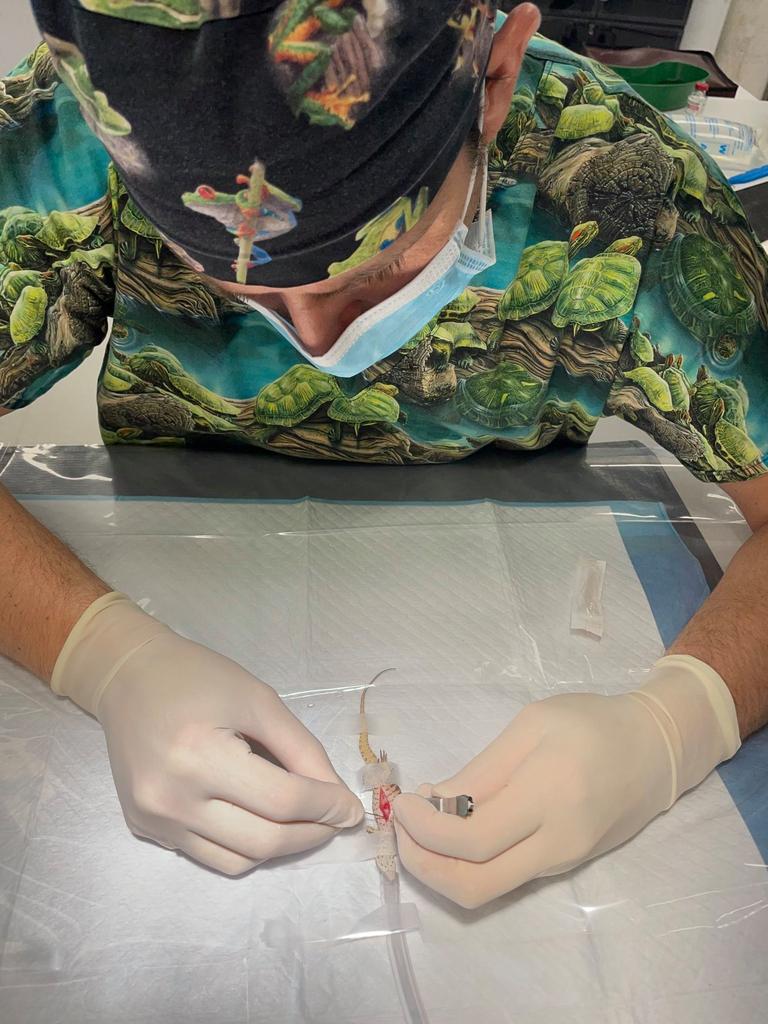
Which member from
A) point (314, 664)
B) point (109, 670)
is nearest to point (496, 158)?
point (314, 664)

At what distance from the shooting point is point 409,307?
95 centimetres

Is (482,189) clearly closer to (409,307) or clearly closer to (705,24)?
(409,307)

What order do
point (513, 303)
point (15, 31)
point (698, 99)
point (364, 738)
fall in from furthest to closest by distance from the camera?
point (698, 99) → point (15, 31) → point (513, 303) → point (364, 738)

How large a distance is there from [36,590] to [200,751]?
1.12 ft

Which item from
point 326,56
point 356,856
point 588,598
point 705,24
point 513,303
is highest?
point 326,56

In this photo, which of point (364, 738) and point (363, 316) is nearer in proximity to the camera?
point (363, 316)

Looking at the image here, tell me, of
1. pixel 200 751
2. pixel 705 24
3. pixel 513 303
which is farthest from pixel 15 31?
pixel 705 24

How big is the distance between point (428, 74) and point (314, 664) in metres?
0.72

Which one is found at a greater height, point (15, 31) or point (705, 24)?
point (705, 24)

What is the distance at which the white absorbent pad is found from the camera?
854 millimetres

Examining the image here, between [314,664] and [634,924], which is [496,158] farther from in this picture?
[634,924]

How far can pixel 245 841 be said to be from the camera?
91cm

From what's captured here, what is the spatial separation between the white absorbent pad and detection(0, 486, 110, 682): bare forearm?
0.17ft

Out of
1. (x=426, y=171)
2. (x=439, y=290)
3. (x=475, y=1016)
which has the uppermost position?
(x=426, y=171)
